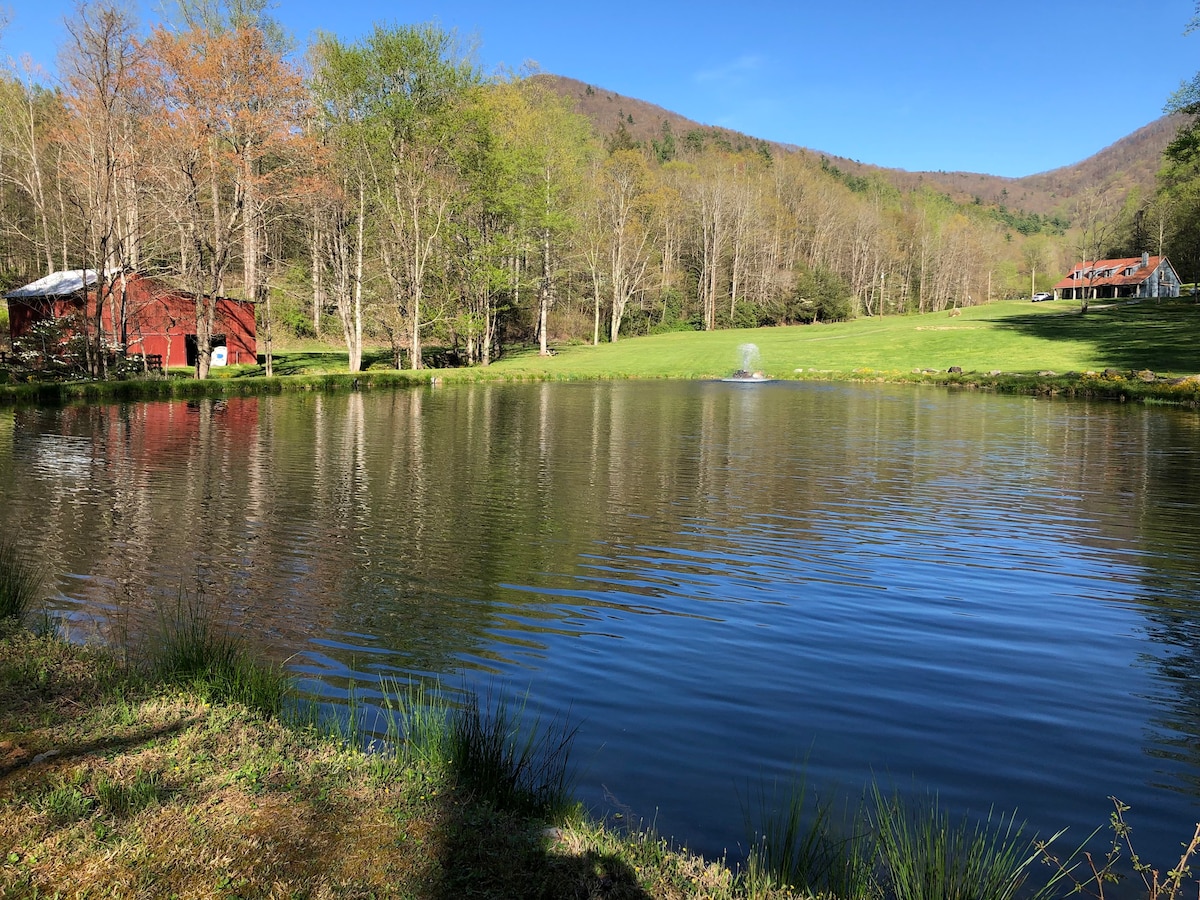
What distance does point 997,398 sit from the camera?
36.8 meters

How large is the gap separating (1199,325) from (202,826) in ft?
223

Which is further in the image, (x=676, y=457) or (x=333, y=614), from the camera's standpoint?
(x=676, y=457)

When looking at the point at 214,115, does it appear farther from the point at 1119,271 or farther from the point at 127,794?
the point at 1119,271

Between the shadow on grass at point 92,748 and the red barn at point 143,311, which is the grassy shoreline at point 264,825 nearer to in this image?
the shadow on grass at point 92,748

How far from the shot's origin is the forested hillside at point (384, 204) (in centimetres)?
3562

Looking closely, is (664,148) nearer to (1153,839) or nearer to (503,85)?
(503,85)

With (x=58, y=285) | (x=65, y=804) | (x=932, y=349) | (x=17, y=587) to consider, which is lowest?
(x=65, y=804)

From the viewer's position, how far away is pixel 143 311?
146 feet

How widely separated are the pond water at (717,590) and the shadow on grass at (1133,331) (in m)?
27.6

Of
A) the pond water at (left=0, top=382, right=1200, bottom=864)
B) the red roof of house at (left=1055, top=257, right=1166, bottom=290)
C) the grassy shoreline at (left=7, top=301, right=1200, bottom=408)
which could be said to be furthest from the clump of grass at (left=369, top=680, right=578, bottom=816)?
the red roof of house at (left=1055, top=257, right=1166, bottom=290)

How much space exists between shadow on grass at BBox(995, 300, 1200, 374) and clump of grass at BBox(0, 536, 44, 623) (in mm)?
47063

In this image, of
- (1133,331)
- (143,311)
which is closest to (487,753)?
(143,311)

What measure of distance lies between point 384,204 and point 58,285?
58.0 feet

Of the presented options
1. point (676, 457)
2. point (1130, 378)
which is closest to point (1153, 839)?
point (676, 457)
